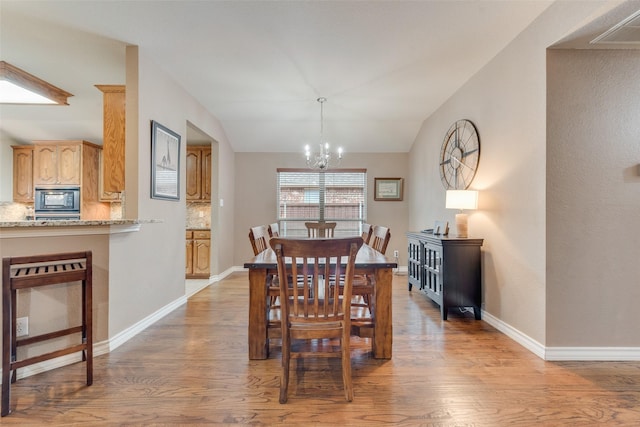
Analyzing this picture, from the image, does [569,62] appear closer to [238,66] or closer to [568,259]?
[568,259]

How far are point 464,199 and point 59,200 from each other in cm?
573

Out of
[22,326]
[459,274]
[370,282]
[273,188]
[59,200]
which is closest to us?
[22,326]

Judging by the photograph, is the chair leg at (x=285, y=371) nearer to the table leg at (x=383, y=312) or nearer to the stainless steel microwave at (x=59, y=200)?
the table leg at (x=383, y=312)

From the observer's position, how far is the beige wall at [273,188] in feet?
17.4

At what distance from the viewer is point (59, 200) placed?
175 inches

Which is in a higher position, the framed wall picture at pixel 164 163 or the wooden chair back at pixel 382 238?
the framed wall picture at pixel 164 163

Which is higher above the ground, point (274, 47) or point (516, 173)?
point (274, 47)

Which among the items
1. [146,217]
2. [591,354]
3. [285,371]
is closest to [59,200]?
[146,217]

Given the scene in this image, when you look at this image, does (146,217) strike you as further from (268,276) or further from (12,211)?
(12,211)

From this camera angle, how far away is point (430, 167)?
429 cm

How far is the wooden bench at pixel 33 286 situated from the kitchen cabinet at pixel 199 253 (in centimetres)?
271

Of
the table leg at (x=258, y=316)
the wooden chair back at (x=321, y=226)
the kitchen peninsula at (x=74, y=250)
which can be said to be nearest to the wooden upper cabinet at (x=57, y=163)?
the kitchen peninsula at (x=74, y=250)

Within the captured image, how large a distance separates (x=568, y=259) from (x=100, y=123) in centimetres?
597

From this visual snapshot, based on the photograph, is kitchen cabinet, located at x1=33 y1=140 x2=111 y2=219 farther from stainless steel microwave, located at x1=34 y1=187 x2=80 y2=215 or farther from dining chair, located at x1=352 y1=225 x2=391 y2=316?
dining chair, located at x1=352 y1=225 x2=391 y2=316
